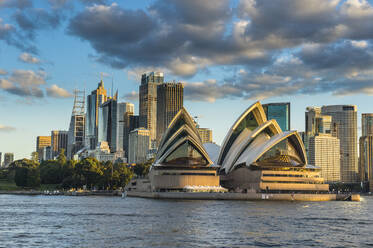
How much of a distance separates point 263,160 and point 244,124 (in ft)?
50.3

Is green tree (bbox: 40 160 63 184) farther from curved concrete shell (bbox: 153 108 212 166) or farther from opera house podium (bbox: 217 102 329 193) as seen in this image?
opera house podium (bbox: 217 102 329 193)

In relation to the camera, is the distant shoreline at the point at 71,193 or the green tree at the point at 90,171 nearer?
the distant shoreline at the point at 71,193

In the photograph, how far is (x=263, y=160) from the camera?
424ft

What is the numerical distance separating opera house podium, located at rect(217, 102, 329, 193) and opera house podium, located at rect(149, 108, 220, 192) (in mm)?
6817

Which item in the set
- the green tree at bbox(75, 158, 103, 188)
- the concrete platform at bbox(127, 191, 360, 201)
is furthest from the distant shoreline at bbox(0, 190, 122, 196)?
the concrete platform at bbox(127, 191, 360, 201)

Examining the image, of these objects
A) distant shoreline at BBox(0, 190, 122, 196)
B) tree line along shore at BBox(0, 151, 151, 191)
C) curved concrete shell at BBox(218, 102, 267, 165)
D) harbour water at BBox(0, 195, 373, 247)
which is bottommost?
distant shoreline at BBox(0, 190, 122, 196)

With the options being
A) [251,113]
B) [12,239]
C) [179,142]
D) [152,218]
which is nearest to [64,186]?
[179,142]

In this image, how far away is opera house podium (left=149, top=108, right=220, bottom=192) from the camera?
5133 inches

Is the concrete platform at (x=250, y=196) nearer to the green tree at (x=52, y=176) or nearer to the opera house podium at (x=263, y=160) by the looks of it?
the opera house podium at (x=263, y=160)

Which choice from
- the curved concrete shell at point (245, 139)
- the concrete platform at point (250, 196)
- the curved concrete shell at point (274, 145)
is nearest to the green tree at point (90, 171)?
the curved concrete shell at point (245, 139)

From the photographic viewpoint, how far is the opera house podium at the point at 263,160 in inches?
5030

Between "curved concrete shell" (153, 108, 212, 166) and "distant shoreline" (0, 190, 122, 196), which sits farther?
Result: "distant shoreline" (0, 190, 122, 196)

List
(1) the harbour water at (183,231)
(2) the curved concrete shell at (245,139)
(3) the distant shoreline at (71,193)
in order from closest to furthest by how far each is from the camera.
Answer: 1. (1) the harbour water at (183,231)
2. (2) the curved concrete shell at (245,139)
3. (3) the distant shoreline at (71,193)

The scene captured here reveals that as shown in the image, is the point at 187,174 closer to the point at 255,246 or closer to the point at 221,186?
the point at 221,186
